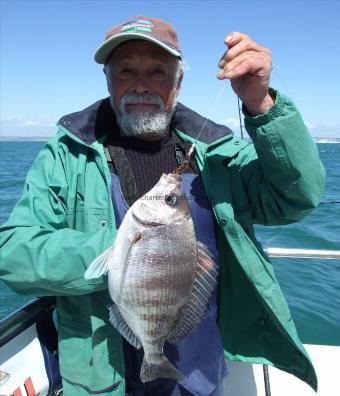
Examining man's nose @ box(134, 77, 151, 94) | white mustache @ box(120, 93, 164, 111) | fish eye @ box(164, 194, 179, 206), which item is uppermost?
man's nose @ box(134, 77, 151, 94)

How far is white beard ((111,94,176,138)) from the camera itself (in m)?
2.60

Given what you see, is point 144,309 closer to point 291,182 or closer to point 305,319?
point 291,182

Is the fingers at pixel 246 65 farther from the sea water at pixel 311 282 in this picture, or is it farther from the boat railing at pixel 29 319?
the boat railing at pixel 29 319

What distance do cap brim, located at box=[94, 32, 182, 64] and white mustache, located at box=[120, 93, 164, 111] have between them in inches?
11.1

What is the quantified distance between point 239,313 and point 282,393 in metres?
1.19

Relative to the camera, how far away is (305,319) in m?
6.12

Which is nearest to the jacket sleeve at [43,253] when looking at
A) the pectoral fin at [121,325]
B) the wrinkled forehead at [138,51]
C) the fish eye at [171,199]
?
the pectoral fin at [121,325]

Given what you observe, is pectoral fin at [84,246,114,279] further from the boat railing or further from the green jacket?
the boat railing

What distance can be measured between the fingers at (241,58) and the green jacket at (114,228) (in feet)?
0.79

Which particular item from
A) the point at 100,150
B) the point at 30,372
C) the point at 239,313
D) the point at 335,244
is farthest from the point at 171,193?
the point at 335,244

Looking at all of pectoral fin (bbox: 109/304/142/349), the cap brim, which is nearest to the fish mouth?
pectoral fin (bbox: 109/304/142/349)

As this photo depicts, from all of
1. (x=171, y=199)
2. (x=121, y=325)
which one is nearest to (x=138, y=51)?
(x=171, y=199)

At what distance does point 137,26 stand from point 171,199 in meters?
1.10

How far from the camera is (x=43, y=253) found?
6.34 ft
